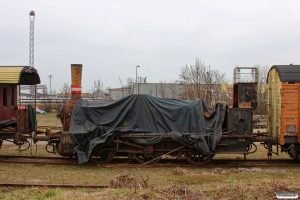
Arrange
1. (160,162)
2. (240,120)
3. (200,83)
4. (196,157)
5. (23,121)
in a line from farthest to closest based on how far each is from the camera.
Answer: (200,83) < (23,121) < (160,162) < (196,157) < (240,120)

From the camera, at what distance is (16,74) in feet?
44.0

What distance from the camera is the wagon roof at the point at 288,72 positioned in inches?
489

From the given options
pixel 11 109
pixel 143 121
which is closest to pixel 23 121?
pixel 11 109

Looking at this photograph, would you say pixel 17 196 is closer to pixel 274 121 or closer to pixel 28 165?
pixel 28 165

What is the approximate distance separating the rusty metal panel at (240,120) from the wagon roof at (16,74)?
797 centimetres

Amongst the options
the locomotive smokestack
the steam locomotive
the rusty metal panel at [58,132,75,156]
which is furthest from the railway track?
the locomotive smokestack

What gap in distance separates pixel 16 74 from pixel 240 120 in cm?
850

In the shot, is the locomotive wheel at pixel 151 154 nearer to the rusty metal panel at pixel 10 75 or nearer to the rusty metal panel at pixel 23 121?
the rusty metal panel at pixel 23 121

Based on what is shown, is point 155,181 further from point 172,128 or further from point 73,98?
point 73,98

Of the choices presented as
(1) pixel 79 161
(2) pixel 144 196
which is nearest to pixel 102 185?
(2) pixel 144 196

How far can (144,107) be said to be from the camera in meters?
12.5

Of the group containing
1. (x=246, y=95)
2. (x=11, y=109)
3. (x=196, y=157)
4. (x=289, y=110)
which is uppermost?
(x=246, y=95)

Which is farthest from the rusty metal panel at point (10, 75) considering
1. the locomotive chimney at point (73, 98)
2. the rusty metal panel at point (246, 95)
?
the rusty metal panel at point (246, 95)

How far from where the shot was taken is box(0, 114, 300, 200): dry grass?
766cm
